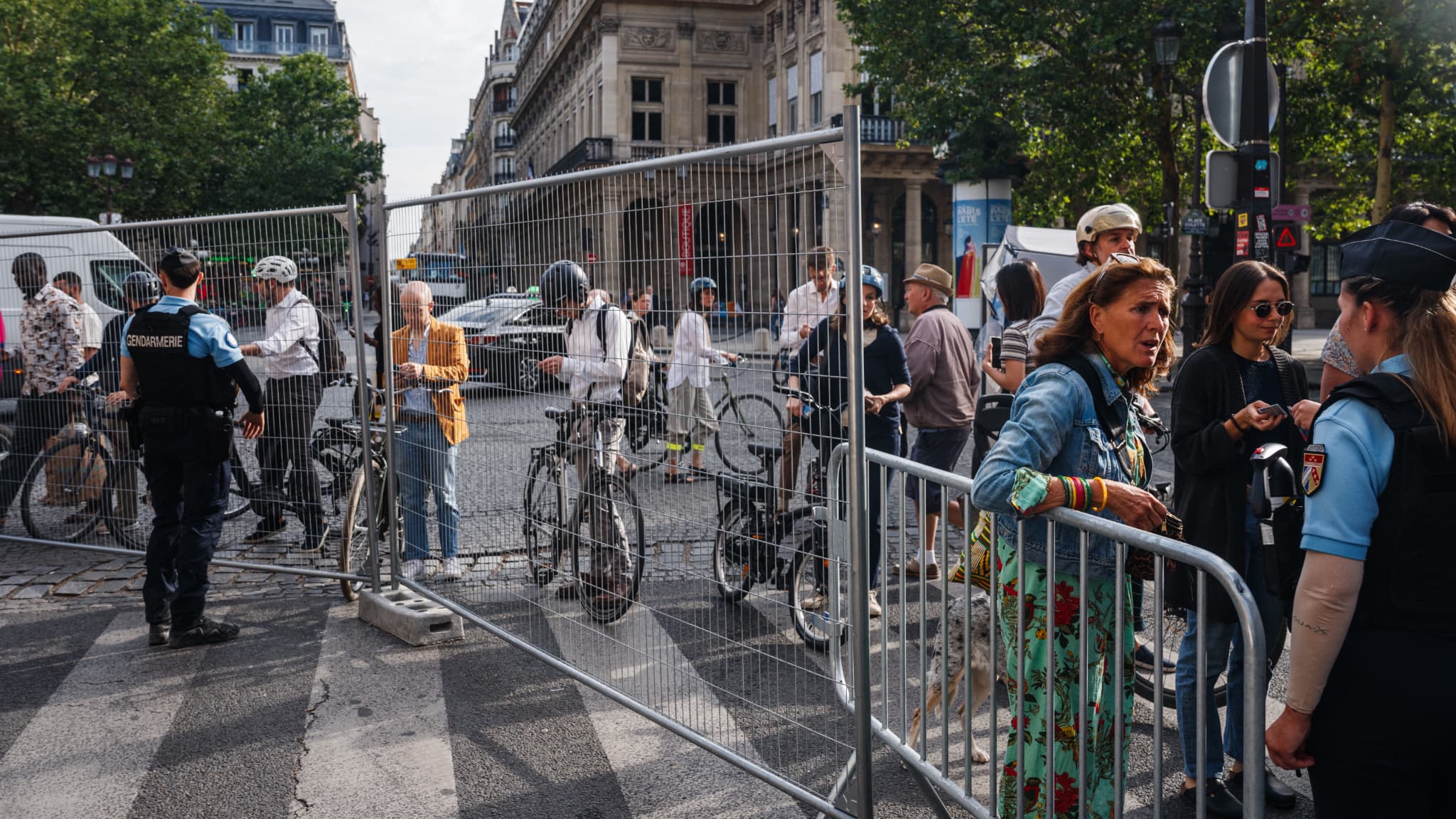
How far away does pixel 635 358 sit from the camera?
4113mm

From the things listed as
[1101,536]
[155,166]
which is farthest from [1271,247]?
[155,166]

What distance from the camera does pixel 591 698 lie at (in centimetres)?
495

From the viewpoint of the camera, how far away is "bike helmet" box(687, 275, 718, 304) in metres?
3.59

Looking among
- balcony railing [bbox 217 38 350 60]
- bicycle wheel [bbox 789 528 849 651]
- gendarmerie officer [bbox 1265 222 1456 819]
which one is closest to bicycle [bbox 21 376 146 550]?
bicycle wheel [bbox 789 528 849 651]

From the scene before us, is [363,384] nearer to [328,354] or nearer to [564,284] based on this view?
[328,354]

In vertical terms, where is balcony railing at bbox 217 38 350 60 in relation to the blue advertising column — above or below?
above

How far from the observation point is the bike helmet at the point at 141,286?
6699mm

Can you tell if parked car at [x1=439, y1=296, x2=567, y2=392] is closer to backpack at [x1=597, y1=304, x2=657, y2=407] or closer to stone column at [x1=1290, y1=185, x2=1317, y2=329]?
backpack at [x1=597, y1=304, x2=657, y2=407]

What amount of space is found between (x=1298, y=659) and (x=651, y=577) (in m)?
2.41

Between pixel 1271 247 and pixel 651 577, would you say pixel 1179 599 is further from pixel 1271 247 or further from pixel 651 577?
pixel 1271 247

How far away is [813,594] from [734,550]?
318 millimetres

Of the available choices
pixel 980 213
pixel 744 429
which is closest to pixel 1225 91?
pixel 744 429

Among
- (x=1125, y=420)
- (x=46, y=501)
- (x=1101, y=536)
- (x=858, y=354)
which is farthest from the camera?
(x=46, y=501)

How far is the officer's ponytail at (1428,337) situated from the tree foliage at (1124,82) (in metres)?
16.8
